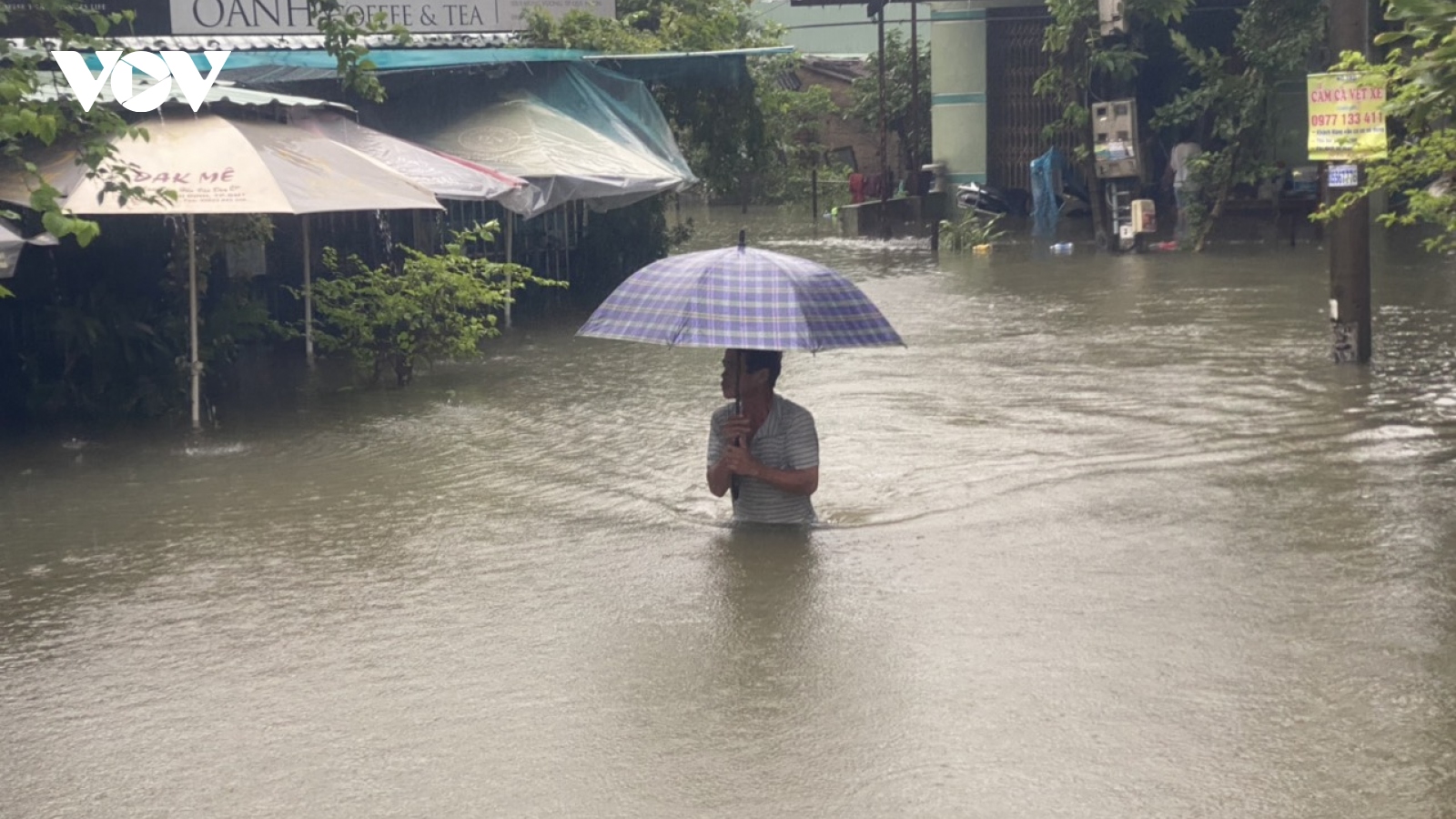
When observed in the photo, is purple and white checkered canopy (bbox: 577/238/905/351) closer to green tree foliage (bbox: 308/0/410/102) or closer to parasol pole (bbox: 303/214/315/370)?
green tree foliage (bbox: 308/0/410/102)

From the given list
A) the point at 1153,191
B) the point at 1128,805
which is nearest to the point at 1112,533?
the point at 1128,805

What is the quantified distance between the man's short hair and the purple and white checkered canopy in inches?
12.0

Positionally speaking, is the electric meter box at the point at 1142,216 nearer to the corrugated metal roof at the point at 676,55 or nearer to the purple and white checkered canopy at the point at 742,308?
the corrugated metal roof at the point at 676,55

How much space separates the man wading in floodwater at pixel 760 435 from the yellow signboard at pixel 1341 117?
212 inches

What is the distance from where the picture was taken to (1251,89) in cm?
2194

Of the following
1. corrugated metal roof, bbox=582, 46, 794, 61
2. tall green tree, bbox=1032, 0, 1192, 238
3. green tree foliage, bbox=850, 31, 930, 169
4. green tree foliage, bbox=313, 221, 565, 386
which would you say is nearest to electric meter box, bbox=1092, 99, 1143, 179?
tall green tree, bbox=1032, 0, 1192, 238

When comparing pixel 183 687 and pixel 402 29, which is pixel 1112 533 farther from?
pixel 402 29

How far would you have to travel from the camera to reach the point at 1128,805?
477 centimetres

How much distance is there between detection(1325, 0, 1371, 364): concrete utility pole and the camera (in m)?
11.7

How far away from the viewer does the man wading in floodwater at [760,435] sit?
771 cm

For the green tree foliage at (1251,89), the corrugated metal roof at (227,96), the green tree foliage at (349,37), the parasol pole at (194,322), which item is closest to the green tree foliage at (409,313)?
the corrugated metal roof at (227,96)

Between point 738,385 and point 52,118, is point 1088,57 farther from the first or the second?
point 52,118

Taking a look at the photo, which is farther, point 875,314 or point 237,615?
point 875,314

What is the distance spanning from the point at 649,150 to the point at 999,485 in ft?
32.0
